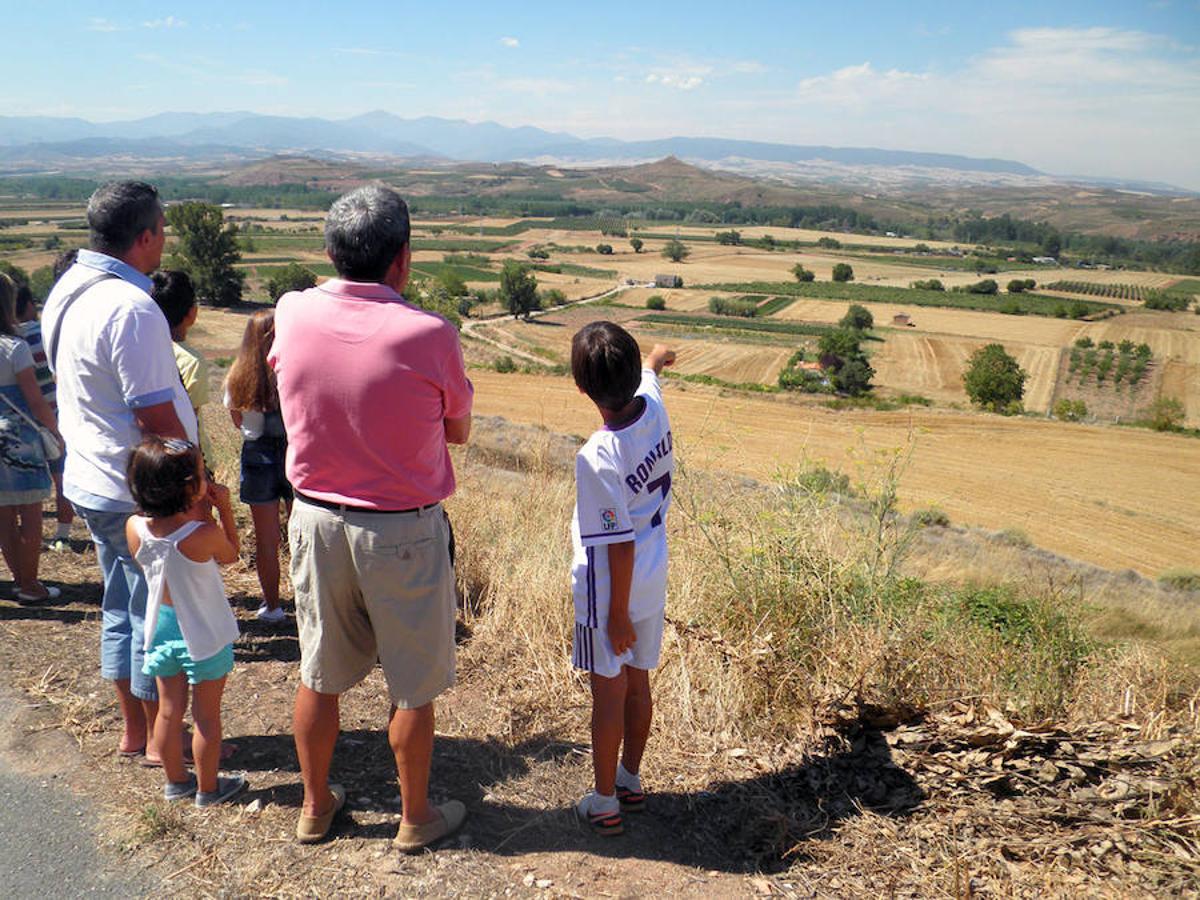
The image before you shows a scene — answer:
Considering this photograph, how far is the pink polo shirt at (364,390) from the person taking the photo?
237cm

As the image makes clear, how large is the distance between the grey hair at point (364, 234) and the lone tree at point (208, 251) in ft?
207

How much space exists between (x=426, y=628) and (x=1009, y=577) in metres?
8.68

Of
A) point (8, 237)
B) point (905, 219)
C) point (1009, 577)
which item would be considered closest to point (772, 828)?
point (1009, 577)

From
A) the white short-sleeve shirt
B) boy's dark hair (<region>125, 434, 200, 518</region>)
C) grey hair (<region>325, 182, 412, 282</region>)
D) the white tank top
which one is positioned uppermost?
grey hair (<region>325, 182, 412, 282</region>)

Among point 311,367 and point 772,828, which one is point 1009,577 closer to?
point 772,828

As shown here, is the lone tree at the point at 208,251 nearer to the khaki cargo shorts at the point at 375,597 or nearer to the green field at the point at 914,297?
the green field at the point at 914,297

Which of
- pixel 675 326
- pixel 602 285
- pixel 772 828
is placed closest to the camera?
pixel 772 828

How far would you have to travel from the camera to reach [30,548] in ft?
15.5

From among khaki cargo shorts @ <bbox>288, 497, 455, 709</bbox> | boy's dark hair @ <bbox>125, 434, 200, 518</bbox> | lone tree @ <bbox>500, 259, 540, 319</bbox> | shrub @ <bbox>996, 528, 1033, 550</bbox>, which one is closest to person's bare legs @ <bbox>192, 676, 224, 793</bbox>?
khaki cargo shorts @ <bbox>288, 497, 455, 709</bbox>

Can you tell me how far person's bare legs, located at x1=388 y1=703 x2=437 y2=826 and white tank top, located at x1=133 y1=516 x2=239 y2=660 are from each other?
2.65 ft

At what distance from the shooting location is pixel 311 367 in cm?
241

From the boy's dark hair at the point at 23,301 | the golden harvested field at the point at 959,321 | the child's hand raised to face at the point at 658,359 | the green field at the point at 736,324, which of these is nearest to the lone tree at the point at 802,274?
the golden harvested field at the point at 959,321

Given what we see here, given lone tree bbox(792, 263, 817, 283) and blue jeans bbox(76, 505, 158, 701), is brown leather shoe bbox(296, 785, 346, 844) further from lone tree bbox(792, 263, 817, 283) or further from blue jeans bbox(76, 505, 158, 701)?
lone tree bbox(792, 263, 817, 283)

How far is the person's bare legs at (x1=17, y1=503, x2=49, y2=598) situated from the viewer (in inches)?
185
